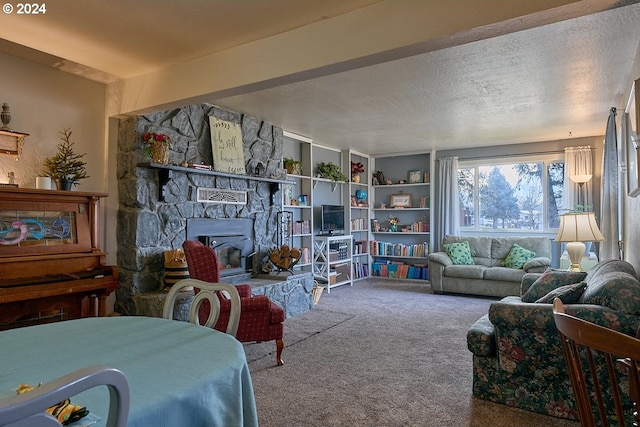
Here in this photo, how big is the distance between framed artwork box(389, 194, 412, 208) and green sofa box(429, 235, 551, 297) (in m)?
1.24

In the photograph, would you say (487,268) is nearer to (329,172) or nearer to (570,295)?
(329,172)

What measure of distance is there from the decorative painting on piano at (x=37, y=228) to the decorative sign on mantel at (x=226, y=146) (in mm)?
1559

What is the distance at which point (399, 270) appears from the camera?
7340mm

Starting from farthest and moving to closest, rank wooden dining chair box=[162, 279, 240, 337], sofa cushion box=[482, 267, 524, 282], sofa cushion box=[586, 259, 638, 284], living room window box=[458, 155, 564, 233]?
living room window box=[458, 155, 564, 233] → sofa cushion box=[482, 267, 524, 282] → sofa cushion box=[586, 259, 638, 284] → wooden dining chair box=[162, 279, 240, 337]

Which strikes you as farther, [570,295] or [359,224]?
[359,224]

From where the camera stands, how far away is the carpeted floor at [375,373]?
2.27 metres

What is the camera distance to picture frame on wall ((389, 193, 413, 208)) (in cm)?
744

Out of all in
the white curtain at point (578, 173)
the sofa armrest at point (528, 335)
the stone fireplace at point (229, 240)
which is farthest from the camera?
the white curtain at point (578, 173)

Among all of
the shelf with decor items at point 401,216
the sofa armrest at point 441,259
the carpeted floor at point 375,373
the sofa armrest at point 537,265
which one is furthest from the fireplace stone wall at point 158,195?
the sofa armrest at point 537,265

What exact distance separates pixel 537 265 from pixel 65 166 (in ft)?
18.3

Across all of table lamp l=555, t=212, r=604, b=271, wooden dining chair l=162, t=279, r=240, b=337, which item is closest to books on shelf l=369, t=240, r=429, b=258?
table lamp l=555, t=212, r=604, b=271

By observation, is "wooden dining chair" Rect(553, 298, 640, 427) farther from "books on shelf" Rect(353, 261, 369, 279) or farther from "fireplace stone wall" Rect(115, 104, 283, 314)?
"books on shelf" Rect(353, 261, 369, 279)

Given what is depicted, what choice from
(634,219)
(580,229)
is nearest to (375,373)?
(634,219)

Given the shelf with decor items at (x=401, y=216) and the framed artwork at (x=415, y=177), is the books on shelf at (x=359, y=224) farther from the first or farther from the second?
the framed artwork at (x=415, y=177)
